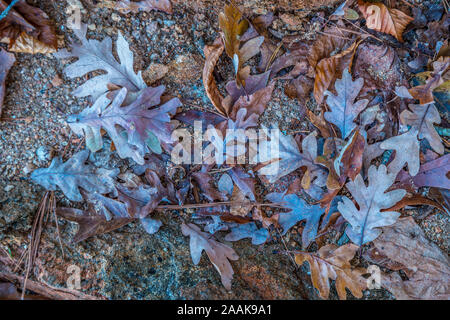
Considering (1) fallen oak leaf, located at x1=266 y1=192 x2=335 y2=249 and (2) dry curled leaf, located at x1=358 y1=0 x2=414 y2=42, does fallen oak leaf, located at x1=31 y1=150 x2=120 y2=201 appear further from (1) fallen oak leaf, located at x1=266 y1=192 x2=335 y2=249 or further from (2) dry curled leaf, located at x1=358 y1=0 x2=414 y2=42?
(2) dry curled leaf, located at x1=358 y1=0 x2=414 y2=42

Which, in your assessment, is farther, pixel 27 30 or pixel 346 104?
pixel 346 104

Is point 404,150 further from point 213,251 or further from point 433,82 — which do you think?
point 213,251

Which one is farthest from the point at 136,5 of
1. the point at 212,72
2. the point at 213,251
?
the point at 213,251

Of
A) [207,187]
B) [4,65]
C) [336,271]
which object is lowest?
[336,271]

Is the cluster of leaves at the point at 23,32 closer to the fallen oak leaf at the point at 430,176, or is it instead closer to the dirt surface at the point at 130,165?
the dirt surface at the point at 130,165

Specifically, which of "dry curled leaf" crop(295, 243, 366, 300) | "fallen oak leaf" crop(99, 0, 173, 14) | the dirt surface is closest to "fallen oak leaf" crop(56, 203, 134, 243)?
the dirt surface
